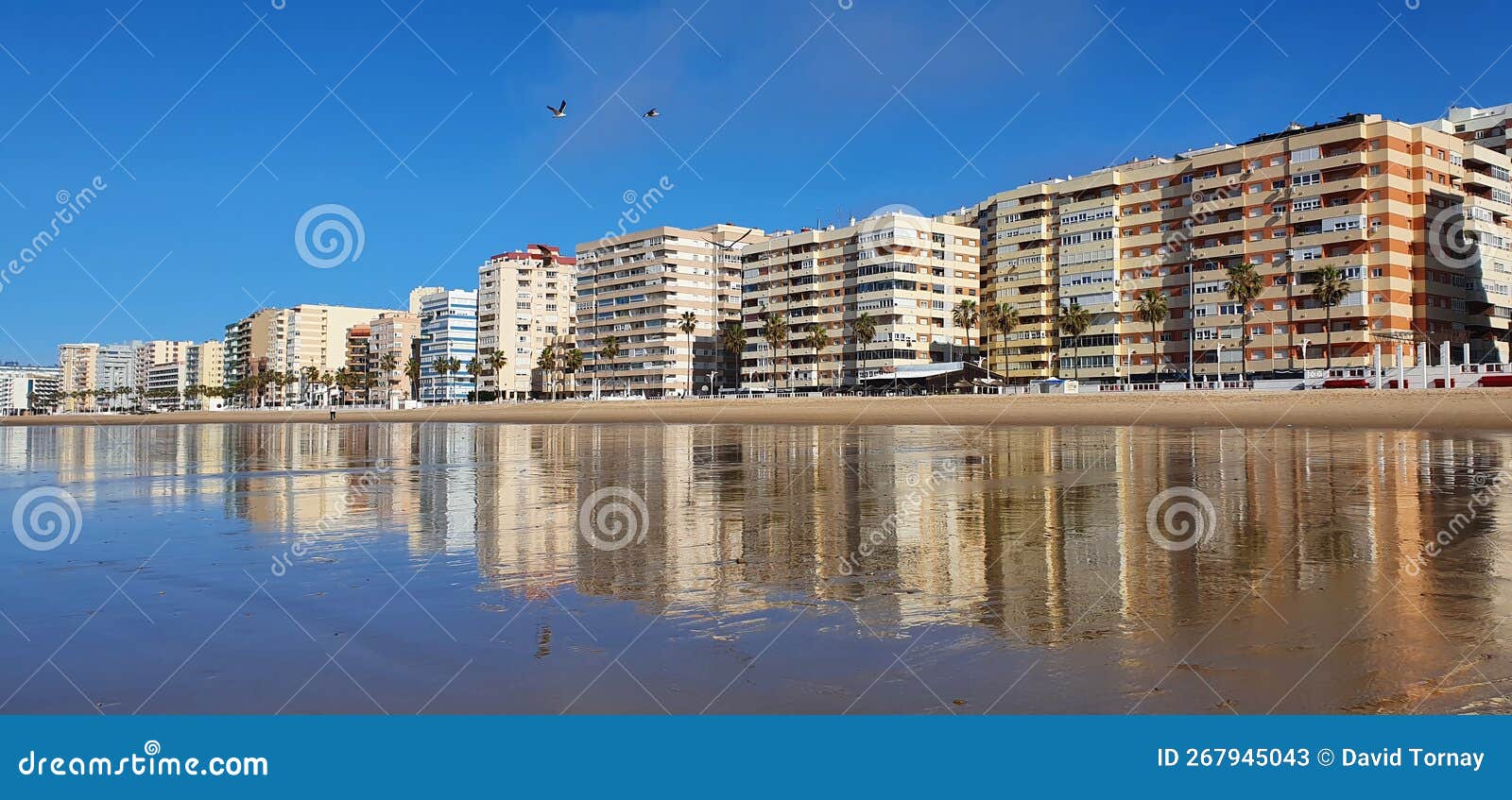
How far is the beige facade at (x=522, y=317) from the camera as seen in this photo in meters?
189

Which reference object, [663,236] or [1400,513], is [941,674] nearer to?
[1400,513]

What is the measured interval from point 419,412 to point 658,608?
5210 inches

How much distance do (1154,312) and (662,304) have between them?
7874cm

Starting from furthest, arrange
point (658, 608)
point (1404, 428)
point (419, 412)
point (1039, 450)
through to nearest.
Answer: point (419, 412), point (1404, 428), point (1039, 450), point (658, 608)

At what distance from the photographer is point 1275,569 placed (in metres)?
11.2

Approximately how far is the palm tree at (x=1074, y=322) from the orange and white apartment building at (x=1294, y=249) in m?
1.04

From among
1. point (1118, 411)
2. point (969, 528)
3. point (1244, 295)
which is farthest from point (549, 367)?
point (969, 528)

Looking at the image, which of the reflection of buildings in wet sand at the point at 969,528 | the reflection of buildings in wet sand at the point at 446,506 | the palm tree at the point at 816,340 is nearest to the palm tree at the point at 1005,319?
the palm tree at the point at 816,340

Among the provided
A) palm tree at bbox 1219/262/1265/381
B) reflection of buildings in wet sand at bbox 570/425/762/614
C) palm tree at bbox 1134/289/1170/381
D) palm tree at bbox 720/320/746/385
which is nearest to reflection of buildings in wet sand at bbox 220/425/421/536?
reflection of buildings in wet sand at bbox 570/425/762/614

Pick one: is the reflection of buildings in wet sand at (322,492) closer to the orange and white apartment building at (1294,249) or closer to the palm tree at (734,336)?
the orange and white apartment building at (1294,249)

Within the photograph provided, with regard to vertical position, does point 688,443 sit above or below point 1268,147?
below

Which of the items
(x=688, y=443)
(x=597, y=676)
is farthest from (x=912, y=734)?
(x=688, y=443)

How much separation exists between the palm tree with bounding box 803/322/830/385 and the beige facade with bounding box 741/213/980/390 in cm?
39

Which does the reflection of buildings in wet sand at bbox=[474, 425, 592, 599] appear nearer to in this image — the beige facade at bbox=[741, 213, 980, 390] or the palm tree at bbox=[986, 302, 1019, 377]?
the palm tree at bbox=[986, 302, 1019, 377]
